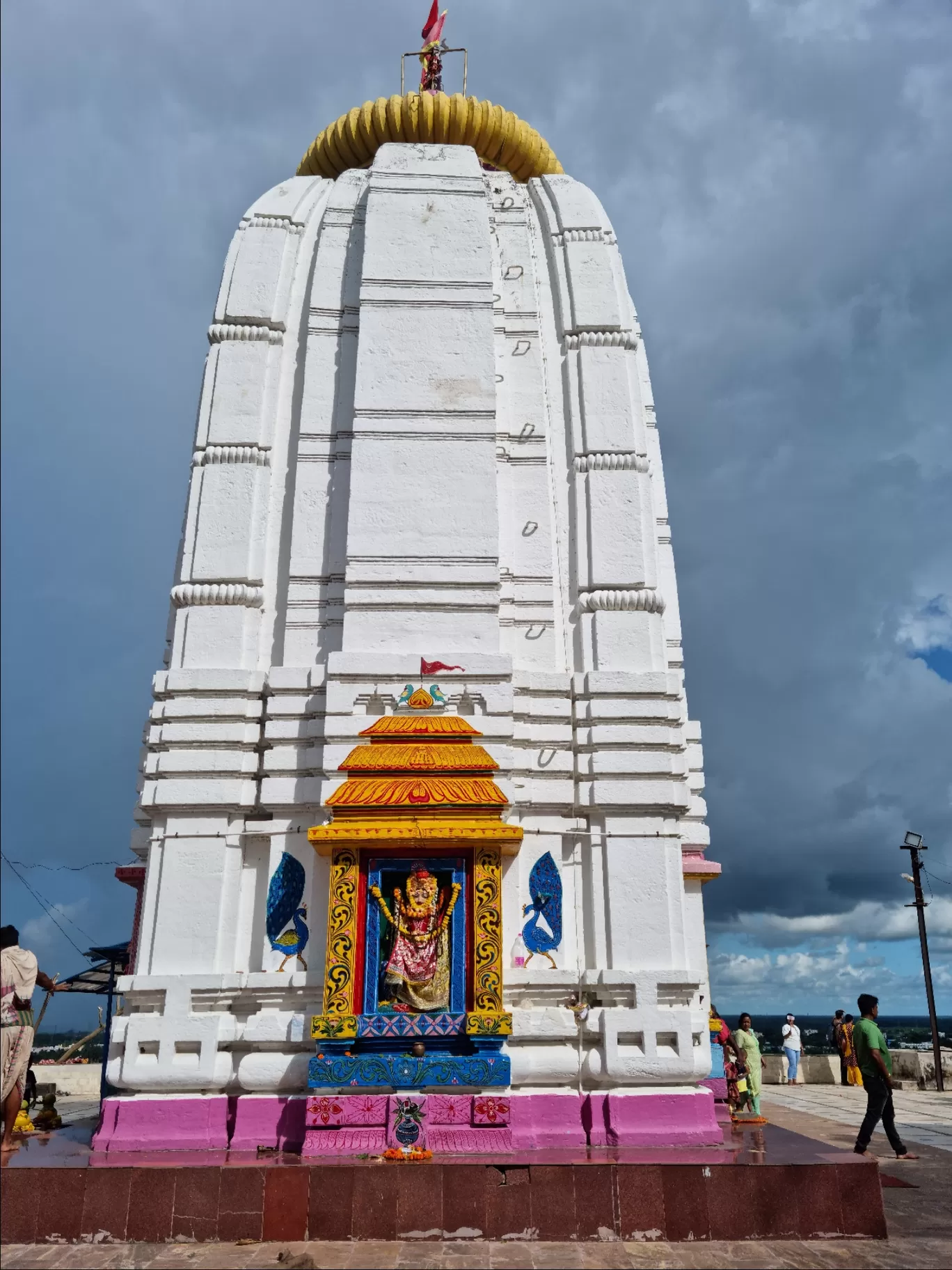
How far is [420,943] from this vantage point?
8.81m

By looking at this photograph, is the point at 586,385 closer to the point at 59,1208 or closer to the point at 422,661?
the point at 422,661

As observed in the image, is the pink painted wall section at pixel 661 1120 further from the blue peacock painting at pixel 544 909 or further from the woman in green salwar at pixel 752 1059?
the woman in green salwar at pixel 752 1059

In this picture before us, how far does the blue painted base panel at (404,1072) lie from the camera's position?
8.25 metres

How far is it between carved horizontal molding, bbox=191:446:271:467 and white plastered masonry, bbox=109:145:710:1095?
0.03m

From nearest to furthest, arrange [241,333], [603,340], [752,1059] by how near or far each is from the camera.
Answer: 1. [752,1059]
2. [241,333]
3. [603,340]

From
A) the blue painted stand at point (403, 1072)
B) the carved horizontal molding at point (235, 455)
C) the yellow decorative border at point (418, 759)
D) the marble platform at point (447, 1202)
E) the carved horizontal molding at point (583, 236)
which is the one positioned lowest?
the marble platform at point (447, 1202)

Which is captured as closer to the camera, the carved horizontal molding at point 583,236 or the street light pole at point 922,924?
the carved horizontal molding at point 583,236

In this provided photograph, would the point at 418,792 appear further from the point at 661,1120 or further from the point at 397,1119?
the point at 661,1120

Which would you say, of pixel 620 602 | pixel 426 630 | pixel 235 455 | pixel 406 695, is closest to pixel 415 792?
pixel 406 695

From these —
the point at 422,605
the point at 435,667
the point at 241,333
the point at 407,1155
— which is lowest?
the point at 407,1155

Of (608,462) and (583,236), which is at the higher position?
(583,236)

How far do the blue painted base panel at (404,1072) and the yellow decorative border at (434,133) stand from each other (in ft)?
38.9

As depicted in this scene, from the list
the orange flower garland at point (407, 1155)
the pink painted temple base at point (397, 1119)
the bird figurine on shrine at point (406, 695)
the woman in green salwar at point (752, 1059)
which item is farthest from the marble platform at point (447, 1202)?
the bird figurine on shrine at point (406, 695)

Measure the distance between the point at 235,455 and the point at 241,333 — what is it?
1790 mm
